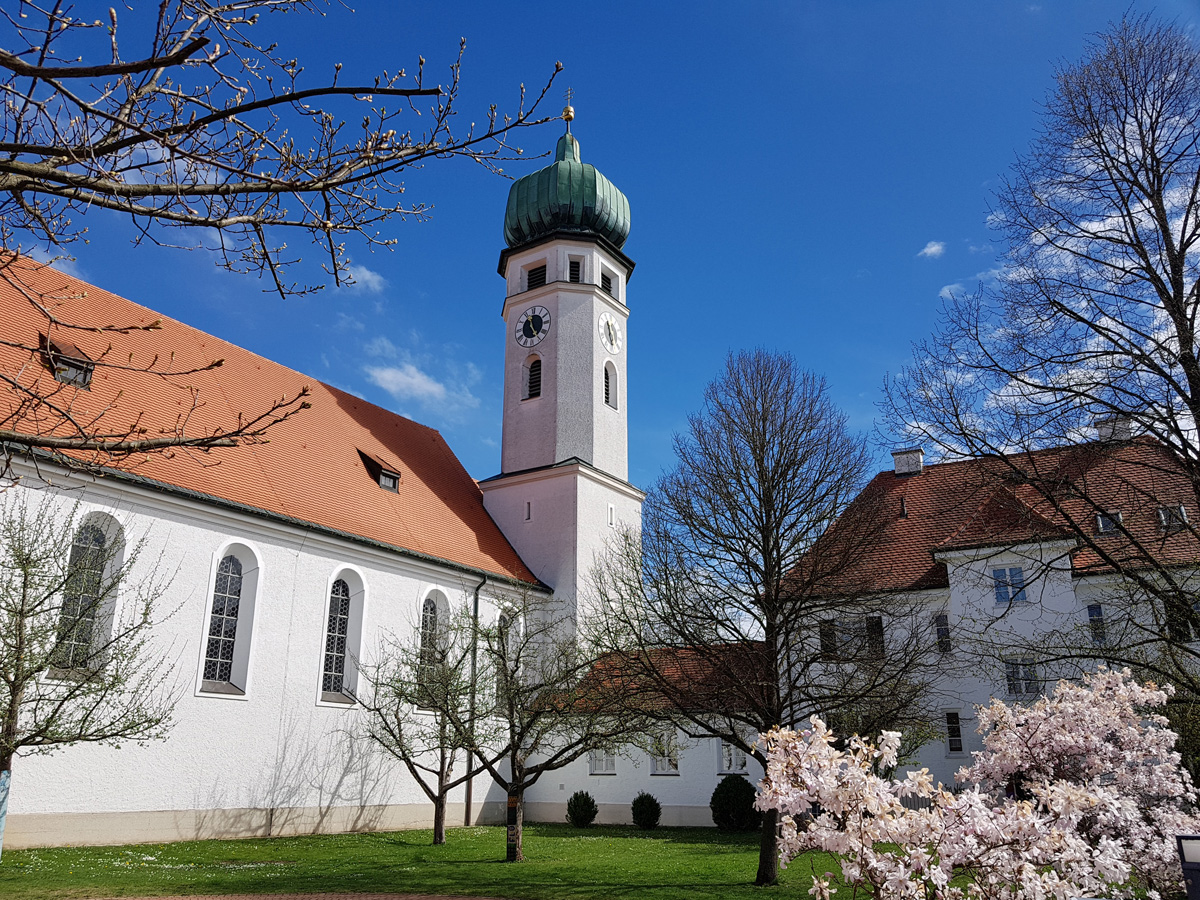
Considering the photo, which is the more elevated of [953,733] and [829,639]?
[829,639]

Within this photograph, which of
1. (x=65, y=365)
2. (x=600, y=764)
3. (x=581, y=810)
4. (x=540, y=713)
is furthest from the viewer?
(x=600, y=764)

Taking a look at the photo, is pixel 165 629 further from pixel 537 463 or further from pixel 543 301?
pixel 543 301

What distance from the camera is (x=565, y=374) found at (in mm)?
29062

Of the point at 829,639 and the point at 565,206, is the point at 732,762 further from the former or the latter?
the point at 565,206

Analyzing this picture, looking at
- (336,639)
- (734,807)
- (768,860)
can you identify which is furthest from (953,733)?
(336,639)

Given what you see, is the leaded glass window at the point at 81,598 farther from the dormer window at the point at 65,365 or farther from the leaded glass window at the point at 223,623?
the dormer window at the point at 65,365

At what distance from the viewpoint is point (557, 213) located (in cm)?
3080

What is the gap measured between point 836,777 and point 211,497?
15299 mm

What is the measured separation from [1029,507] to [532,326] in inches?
830

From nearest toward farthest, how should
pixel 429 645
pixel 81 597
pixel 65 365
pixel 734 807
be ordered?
pixel 65 365 < pixel 81 597 < pixel 734 807 < pixel 429 645

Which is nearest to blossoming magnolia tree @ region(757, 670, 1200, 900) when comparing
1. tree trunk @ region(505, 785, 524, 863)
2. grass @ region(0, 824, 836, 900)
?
grass @ region(0, 824, 836, 900)

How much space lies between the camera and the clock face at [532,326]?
3000cm

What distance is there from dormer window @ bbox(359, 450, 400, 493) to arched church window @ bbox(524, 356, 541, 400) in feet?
22.2

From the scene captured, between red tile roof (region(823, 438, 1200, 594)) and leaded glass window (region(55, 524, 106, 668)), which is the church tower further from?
leaded glass window (region(55, 524, 106, 668))
